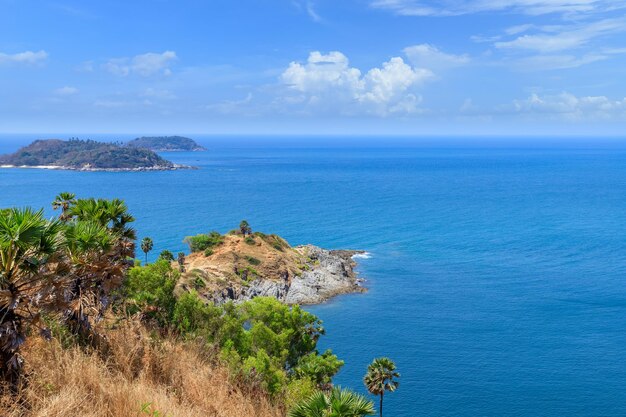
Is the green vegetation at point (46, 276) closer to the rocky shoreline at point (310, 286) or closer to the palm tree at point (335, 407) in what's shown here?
the palm tree at point (335, 407)

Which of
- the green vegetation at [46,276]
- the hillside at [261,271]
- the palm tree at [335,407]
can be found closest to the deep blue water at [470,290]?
the hillside at [261,271]

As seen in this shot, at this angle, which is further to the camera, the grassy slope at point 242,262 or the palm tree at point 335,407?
the grassy slope at point 242,262

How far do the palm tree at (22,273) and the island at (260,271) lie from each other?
187ft

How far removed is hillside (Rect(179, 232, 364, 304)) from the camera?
76812mm

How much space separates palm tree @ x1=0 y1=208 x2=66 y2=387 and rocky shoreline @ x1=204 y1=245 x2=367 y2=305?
58475 mm

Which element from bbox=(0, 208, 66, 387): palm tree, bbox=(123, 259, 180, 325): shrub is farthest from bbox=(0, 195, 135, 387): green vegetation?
bbox=(123, 259, 180, 325): shrub

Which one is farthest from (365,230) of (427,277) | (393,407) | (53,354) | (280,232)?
(53,354)

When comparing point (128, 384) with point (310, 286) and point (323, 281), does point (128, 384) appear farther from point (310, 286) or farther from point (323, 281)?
point (323, 281)

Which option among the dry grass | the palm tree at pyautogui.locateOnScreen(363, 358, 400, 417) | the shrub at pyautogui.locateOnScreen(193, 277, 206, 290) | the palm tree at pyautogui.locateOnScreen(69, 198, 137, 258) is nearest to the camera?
the dry grass

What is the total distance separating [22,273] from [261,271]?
71107 millimetres

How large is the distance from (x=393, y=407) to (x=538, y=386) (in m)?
16.0

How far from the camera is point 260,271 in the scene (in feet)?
275

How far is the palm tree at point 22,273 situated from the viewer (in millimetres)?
12750

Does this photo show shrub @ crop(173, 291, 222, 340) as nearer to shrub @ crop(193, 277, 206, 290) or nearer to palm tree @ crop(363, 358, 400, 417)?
palm tree @ crop(363, 358, 400, 417)
